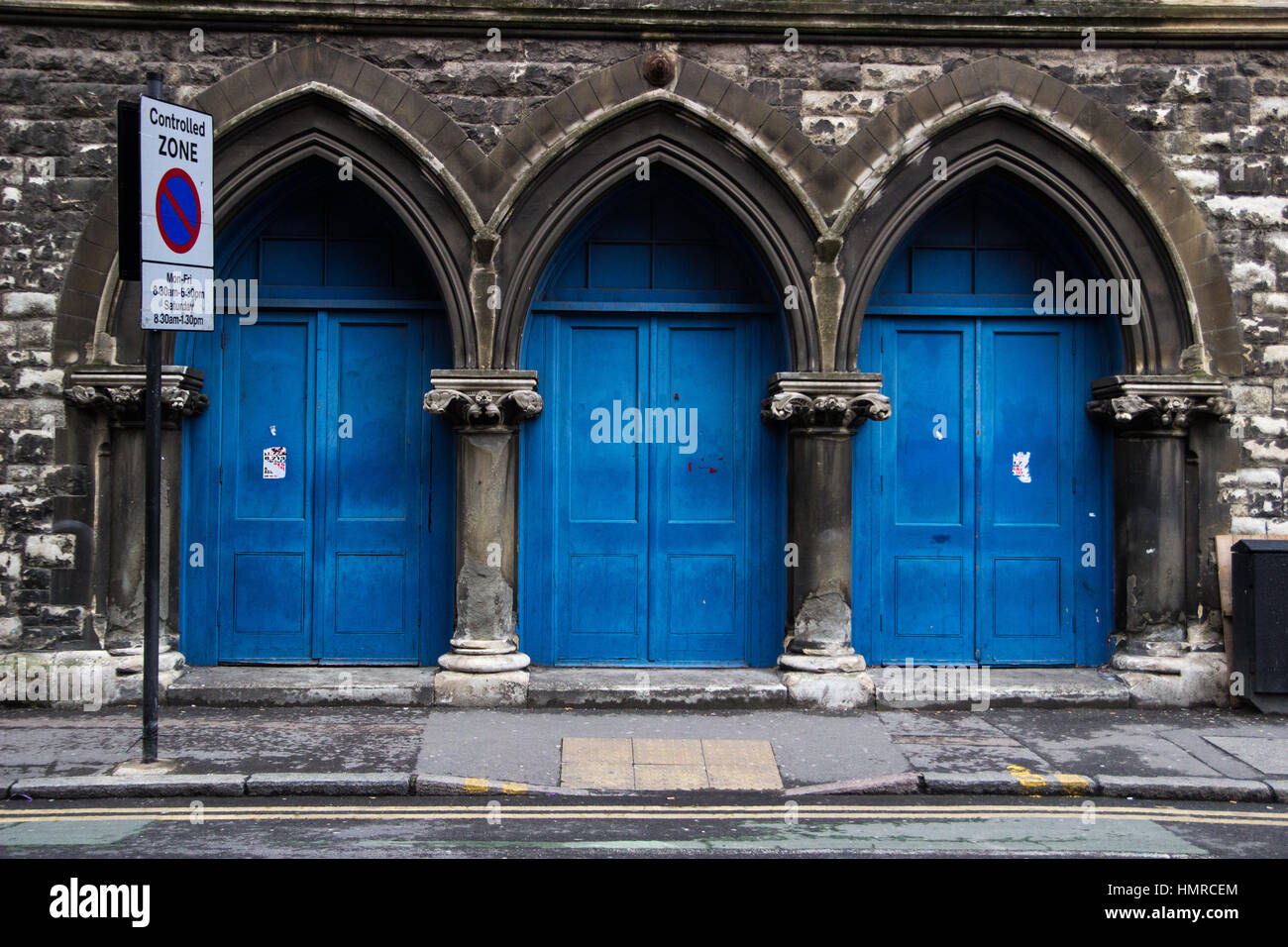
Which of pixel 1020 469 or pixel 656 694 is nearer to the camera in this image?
pixel 656 694

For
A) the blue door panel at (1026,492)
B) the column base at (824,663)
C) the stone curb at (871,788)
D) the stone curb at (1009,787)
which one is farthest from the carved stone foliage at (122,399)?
the blue door panel at (1026,492)

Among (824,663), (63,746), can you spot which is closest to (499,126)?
(824,663)

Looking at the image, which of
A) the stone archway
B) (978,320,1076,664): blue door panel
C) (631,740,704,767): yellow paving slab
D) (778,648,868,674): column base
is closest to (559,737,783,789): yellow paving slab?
(631,740,704,767): yellow paving slab

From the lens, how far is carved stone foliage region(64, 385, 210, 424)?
29.1 feet

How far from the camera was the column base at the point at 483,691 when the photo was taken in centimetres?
895

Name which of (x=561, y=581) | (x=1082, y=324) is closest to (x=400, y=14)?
(x=561, y=581)

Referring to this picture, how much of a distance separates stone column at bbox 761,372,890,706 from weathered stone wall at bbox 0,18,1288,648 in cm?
185

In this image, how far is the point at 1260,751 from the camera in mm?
7812

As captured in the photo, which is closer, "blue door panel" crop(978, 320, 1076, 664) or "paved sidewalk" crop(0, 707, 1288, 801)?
"paved sidewalk" crop(0, 707, 1288, 801)

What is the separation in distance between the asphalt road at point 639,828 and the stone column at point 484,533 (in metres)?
2.19

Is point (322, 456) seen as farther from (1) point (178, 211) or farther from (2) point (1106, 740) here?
(2) point (1106, 740)

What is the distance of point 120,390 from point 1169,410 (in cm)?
760

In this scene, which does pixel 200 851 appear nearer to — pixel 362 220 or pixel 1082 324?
pixel 362 220

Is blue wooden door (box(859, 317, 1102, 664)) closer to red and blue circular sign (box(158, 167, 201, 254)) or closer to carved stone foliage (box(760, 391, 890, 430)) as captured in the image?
carved stone foliage (box(760, 391, 890, 430))
